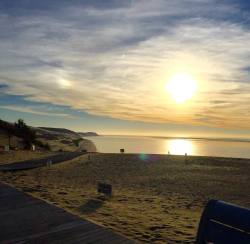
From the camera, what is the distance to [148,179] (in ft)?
83.1

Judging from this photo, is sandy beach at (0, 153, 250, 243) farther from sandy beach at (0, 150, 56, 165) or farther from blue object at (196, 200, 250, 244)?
sandy beach at (0, 150, 56, 165)

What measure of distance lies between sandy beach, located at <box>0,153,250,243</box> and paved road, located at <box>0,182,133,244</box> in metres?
0.84

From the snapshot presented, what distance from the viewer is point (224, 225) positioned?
5098 mm

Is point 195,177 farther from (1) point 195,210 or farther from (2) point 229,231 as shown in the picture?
(2) point 229,231

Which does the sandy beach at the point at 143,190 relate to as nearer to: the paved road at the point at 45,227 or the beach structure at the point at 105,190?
the beach structure at the point at 105,190

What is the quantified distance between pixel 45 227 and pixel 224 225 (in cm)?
417

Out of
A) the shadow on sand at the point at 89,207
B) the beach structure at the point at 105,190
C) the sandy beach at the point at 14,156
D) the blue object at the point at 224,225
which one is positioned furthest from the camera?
the sandy beach at the point at 14,156

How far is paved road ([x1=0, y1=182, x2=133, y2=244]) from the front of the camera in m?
6.93

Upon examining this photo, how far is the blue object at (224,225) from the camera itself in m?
4.88

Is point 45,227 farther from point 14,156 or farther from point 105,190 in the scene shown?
point 14,156

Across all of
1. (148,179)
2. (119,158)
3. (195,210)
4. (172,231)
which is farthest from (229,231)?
(119,158)

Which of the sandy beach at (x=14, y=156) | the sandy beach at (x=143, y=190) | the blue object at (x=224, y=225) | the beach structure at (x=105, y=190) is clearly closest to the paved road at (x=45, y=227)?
the sandy beach at (x=143, y=190)

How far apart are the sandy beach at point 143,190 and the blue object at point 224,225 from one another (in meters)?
2.59

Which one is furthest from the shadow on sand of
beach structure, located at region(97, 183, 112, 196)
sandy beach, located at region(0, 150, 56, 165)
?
sandy beach, located at region(0, 150, 56, 165)
